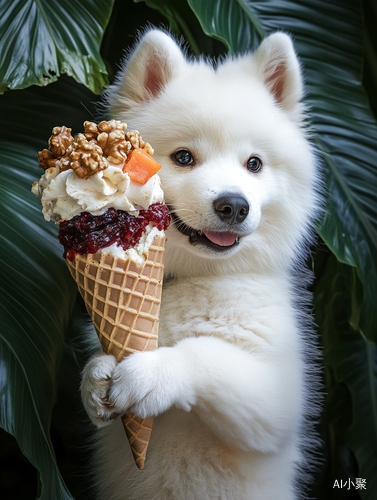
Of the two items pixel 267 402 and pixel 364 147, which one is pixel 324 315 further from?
pixel 267 402

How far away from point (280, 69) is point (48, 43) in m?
0.63

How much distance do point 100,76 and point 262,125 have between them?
463 millimetres

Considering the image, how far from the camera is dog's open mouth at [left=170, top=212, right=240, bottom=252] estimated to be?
922mm

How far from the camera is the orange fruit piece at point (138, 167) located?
2.52 ft

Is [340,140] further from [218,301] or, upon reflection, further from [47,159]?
[47,159]

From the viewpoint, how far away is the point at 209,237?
0.92 meters

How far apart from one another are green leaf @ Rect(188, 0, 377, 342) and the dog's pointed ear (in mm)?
253

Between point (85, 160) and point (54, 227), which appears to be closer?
point (85, 160)

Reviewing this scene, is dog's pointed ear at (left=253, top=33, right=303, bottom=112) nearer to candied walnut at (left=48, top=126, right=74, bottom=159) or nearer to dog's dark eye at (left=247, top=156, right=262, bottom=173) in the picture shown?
dog's dark eye at (left=247, top=156, right=262, bottom=173)

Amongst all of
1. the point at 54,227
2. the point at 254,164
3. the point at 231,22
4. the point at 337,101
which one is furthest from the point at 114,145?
the point at 337,101

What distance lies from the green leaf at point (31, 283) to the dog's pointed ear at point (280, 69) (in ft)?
2.04

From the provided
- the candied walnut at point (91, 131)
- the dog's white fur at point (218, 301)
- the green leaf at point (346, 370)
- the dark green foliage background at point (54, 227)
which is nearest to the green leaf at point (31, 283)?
the dark green foliage background at point (54, 227)

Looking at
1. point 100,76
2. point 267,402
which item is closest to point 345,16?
point 100,76

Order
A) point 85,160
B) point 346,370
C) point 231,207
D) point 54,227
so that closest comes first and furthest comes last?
point 85,160 → point 231,207 → point 54,227 → point 346,370
